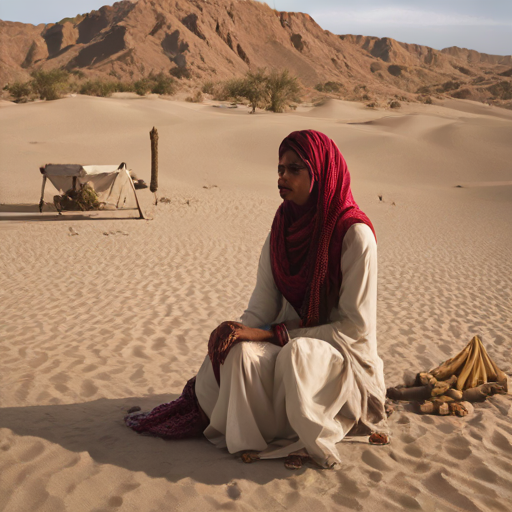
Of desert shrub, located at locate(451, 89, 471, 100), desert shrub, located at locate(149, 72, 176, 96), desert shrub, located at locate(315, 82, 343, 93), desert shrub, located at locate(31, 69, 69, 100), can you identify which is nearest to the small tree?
desert shrub, located at locate(149, 72, 176, 96)

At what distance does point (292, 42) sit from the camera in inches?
3393

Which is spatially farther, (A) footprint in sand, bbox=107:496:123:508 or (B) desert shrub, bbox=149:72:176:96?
(B) desert shrub, bbox=149:72:176:96

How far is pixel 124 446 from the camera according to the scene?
311 cm

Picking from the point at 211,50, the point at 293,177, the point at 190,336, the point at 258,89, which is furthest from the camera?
the point at 211,50

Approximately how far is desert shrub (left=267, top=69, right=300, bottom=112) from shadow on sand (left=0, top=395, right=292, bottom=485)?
119 ft

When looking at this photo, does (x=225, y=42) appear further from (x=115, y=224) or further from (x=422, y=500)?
(x=422, y=500)

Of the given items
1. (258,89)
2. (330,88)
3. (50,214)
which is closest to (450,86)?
(330,88)

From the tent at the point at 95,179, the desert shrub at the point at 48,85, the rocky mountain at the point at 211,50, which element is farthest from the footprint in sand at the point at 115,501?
the rocky mountain at the point at 211,50

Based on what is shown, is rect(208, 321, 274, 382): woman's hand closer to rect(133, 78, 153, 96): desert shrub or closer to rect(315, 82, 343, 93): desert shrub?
rect(133, 78, 153, 96): desert shrub

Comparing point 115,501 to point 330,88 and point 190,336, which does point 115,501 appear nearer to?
point 190,336

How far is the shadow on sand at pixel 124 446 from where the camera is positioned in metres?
2.79

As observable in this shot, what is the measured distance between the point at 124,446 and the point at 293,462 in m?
1.00

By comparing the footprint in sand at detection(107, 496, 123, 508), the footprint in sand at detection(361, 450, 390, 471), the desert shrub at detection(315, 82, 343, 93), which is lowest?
the footprint in sand at detection(107, 496, 123, 508)

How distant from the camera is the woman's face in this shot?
3.06 metres
